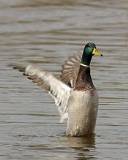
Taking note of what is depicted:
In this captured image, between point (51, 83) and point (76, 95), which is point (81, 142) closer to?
point (76, 95)

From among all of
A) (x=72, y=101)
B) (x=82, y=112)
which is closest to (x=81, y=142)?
(x=82, y=112)

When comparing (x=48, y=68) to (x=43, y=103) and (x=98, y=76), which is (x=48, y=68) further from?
(x=43, y=103)

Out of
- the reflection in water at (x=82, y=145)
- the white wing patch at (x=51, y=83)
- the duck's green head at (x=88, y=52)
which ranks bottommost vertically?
the reflection in water at (x=82, y=145)

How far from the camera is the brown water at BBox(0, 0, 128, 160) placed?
41.3 feet

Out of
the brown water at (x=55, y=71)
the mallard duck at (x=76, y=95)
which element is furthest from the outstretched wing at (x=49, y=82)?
the brown water at (x=55, y=71)

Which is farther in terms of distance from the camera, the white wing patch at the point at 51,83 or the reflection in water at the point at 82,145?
the white wing patch at the point at 51,83

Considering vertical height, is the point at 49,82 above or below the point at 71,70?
below

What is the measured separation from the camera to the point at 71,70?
46.5 feet

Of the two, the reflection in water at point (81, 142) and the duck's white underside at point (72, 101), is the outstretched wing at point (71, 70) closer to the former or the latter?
the duck's white underside at point (72, 101)

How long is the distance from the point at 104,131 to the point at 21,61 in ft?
17.1

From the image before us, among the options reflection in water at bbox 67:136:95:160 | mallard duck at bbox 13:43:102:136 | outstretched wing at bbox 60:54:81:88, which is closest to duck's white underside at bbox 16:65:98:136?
mallard duck at bbox 13:43:102:136

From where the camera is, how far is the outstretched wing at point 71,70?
14.0 m

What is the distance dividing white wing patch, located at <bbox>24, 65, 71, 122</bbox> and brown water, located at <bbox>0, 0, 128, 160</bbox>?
0.50 meters

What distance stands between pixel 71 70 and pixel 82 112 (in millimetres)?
1202
